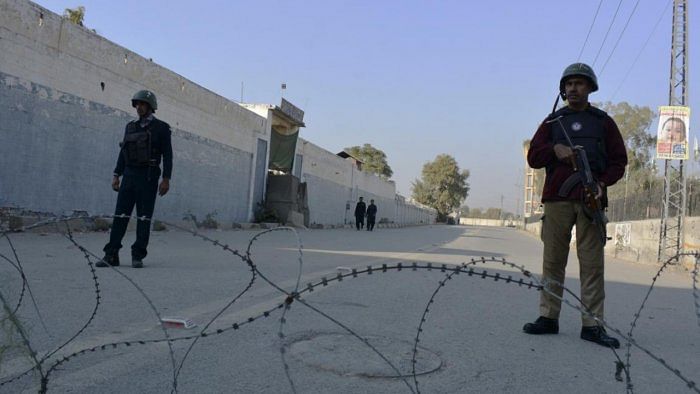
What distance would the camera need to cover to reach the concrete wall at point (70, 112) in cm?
1091

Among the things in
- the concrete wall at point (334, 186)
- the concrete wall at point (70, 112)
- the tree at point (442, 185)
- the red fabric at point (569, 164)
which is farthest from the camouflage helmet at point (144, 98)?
the tree at point (442, 185)

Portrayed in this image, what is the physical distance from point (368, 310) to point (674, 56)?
45.8 feet

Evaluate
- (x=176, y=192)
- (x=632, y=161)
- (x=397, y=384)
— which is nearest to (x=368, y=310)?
(x=397, y=384)

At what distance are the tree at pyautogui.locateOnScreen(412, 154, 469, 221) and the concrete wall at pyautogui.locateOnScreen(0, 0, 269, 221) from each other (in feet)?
264

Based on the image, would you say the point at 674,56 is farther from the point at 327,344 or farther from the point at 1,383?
the point at 1,383

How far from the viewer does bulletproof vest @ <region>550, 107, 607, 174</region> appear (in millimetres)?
4449

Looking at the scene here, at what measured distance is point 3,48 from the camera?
10664 mm

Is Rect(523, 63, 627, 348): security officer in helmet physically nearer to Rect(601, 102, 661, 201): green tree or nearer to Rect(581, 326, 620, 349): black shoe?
Rect(581, 326, 620, 349): black shoe

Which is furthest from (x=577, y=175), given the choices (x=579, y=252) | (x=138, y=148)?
(x=138, y=148)

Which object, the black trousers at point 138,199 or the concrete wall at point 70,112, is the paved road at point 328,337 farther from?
the concrete wall at point 70,112

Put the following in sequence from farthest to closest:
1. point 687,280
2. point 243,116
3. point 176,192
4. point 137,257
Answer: point 243,116 → point 176,192 → point 687,280 → point 137,257

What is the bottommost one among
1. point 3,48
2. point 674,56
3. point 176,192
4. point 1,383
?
point 1,383

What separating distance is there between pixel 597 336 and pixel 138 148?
5240 millimetres

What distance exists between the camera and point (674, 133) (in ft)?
49.7
